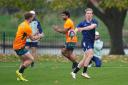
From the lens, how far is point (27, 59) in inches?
692

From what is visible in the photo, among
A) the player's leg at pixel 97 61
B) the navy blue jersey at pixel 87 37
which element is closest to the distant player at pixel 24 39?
the navy blue jersey at pixel 87 37

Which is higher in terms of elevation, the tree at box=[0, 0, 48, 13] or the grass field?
the tree at box=[0, 0, 48, 13]

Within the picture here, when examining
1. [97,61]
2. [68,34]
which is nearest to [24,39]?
[68,34]

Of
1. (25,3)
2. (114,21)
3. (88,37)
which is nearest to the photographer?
(88,37)

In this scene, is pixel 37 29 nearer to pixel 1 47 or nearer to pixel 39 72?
pixel 39 72

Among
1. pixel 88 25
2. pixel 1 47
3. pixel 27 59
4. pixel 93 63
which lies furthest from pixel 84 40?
pixel 1 47

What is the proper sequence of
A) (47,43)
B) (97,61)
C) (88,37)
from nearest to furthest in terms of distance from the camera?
(88,37)
(97,61)
(47,43)

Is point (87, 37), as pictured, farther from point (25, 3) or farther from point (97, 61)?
point (25, 3)

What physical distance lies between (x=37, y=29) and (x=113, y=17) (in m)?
16.4

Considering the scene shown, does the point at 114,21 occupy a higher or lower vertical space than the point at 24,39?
lower

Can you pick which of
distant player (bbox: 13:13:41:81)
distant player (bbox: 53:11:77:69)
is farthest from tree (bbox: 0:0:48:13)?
distant player (bbox: 13:13:41:81)

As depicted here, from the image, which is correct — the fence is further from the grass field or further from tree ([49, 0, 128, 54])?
the grass field

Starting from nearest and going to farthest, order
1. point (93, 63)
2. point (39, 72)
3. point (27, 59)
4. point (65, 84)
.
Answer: point (65, 84) → point (27, 59) → point (39, 72) → point (93, 63)

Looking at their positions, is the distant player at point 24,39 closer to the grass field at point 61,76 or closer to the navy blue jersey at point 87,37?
the grass field at point 61,76
